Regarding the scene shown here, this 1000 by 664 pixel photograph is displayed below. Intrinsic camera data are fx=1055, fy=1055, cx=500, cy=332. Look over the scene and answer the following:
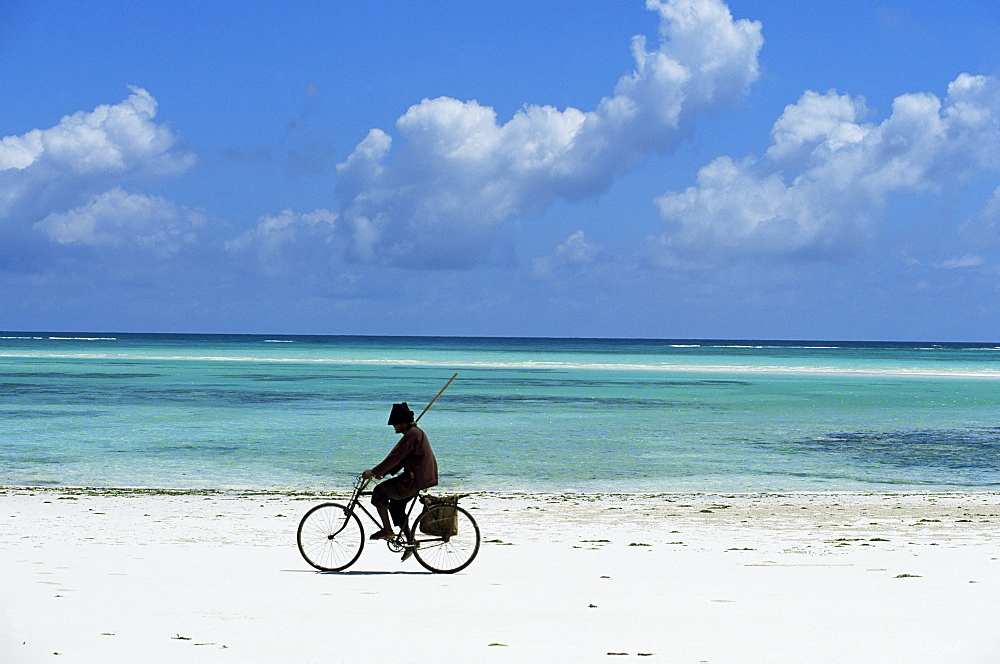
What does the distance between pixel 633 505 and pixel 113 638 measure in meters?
10.6

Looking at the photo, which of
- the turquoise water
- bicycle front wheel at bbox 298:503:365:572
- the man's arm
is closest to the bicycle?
bicycle front wheel at bbox 298:503:365:572

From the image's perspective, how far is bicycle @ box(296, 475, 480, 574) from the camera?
10.8m

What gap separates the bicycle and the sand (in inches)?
8.0

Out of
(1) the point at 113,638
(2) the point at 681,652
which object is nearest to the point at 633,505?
(2) the point at 681,652

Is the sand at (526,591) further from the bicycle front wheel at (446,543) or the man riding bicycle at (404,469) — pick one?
the man riding bicycle at (404,469)

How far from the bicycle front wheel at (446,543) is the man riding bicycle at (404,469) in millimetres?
323

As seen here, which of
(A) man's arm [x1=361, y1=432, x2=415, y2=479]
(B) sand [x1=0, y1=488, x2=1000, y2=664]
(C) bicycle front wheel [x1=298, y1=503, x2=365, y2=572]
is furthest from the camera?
(C) bicycle front wheel [x1=298, y1=503, x2=365, y2=572]

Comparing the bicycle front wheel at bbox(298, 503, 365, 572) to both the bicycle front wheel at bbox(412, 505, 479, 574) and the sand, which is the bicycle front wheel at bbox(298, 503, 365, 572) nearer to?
the sand

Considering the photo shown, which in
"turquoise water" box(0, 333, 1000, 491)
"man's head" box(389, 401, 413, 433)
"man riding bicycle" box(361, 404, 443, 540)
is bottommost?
"turquoise water" box(0, 333, 1000, 491)

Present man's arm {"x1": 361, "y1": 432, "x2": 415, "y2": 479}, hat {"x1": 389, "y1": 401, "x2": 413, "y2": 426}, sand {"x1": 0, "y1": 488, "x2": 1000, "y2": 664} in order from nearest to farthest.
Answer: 1. sand {"x1": 0, "y1": 488, "x2": 1000, "y2": 664}
2. man's arm {"x1": 361, "y1": 432, "x2": 415, "y2": 479}
3. hat {"x1": 389, "y1": 401, "x2": 413, "y2": 426}

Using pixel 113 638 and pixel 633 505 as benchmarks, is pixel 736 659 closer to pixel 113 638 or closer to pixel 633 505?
pixel 113 638

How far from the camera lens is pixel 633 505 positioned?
17438 mm

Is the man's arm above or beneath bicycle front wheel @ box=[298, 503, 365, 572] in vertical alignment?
above

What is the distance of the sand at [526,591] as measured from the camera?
8.14 m
